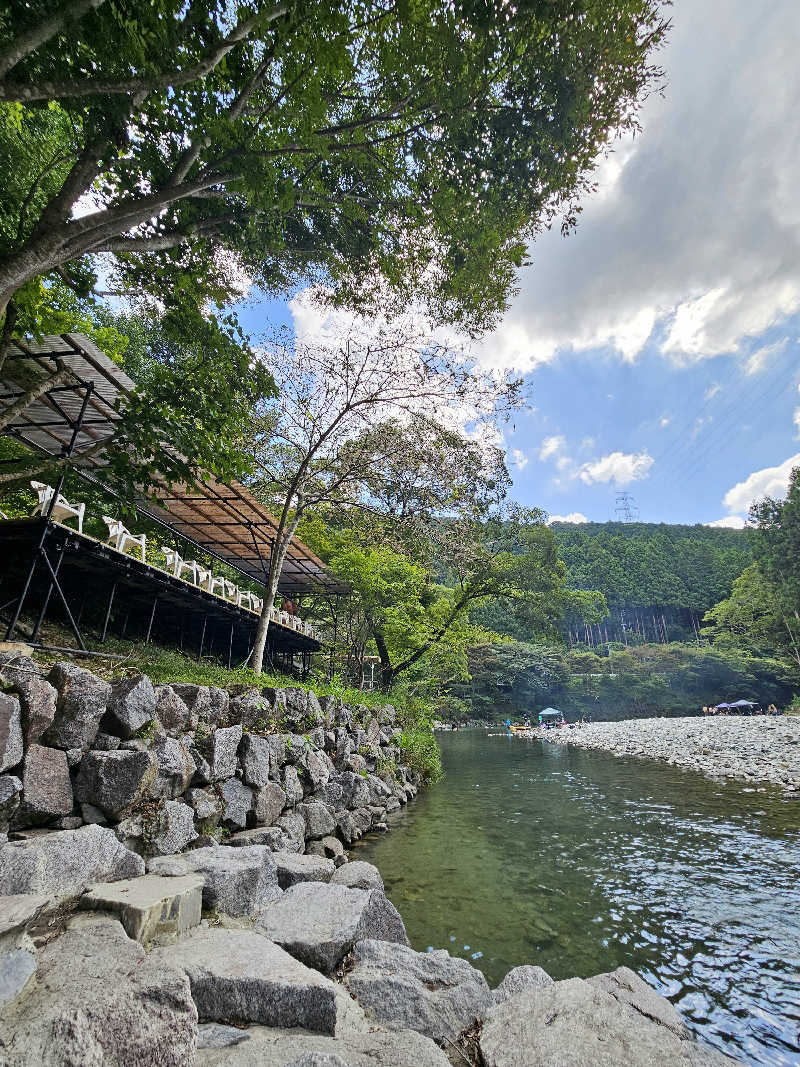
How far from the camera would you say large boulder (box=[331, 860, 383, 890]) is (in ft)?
15.5

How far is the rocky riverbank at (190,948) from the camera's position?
191cm

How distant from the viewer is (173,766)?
5023 mm

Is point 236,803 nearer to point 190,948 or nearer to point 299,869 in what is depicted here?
point 299,869

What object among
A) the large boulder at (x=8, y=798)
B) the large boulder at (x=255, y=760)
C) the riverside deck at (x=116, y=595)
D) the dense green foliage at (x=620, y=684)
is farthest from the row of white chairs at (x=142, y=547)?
the dense green foliage at (x=620, y=684)

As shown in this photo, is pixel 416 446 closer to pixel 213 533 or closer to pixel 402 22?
pixel 213 533

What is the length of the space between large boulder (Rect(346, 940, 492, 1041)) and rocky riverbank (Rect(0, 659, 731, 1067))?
0.01m

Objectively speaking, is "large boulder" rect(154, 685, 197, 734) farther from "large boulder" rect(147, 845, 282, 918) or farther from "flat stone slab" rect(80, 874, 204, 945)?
"flat stone slab" rect(80, 874, 204, 945)

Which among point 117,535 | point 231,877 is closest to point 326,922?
point 231,877

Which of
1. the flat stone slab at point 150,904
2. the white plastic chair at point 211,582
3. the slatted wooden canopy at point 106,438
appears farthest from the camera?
the white plastic chair at point 211,582

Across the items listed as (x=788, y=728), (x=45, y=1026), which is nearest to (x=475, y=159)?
(x=45, y=1026)

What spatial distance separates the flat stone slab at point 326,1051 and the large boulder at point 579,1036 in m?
0.49

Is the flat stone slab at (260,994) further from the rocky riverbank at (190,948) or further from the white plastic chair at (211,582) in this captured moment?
the white plastic chair at (211,582)

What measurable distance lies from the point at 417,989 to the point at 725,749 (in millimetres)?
20372

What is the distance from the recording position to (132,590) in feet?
33.0
